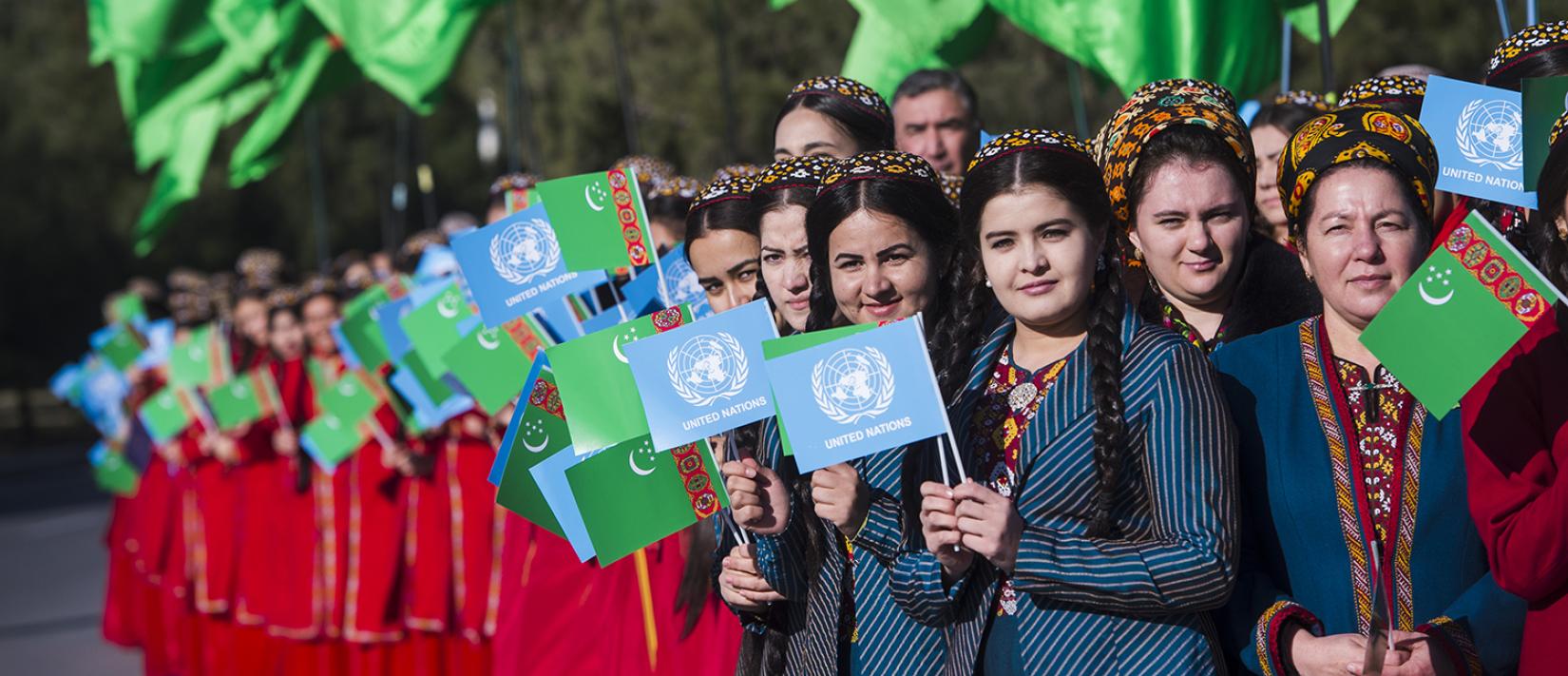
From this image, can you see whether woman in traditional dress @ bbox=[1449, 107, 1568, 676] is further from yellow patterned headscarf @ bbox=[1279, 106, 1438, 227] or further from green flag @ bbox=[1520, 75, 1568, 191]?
yellow patterned headscarf @ bbox=[1279, 106, 1438, 227]

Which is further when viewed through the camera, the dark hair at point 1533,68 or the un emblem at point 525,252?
the un emblem at point 525,252

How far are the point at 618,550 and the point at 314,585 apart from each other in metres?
5.02

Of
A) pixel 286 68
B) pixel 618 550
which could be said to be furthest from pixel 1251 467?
pixel 286 68

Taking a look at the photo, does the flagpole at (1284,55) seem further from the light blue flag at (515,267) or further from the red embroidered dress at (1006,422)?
the red embroidered dress at (1006,422)

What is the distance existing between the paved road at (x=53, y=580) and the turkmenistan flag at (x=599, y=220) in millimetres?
6837

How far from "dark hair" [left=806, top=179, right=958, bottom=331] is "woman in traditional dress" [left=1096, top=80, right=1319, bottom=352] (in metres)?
0.30

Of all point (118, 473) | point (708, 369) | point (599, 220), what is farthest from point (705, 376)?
point (118, 473)

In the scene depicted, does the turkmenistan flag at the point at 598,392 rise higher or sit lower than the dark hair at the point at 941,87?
lower

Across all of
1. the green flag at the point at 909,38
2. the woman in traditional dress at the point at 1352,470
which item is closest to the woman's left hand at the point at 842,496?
the woman in traditional dress at the point at 1352,470

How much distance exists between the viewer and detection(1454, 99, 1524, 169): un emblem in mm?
2883

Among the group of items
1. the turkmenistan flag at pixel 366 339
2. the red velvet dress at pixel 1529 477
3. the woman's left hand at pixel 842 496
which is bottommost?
the red velvet dress at pixel 1529 477

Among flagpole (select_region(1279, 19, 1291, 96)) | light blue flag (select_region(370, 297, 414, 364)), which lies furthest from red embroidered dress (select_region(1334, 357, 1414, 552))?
light blue flag (select_region(370, 297, 414, 364))

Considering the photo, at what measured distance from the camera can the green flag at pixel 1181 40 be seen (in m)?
5.26

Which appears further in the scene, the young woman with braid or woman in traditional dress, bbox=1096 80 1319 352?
woman in traditional dress, bbox=1096 80 1319 352
